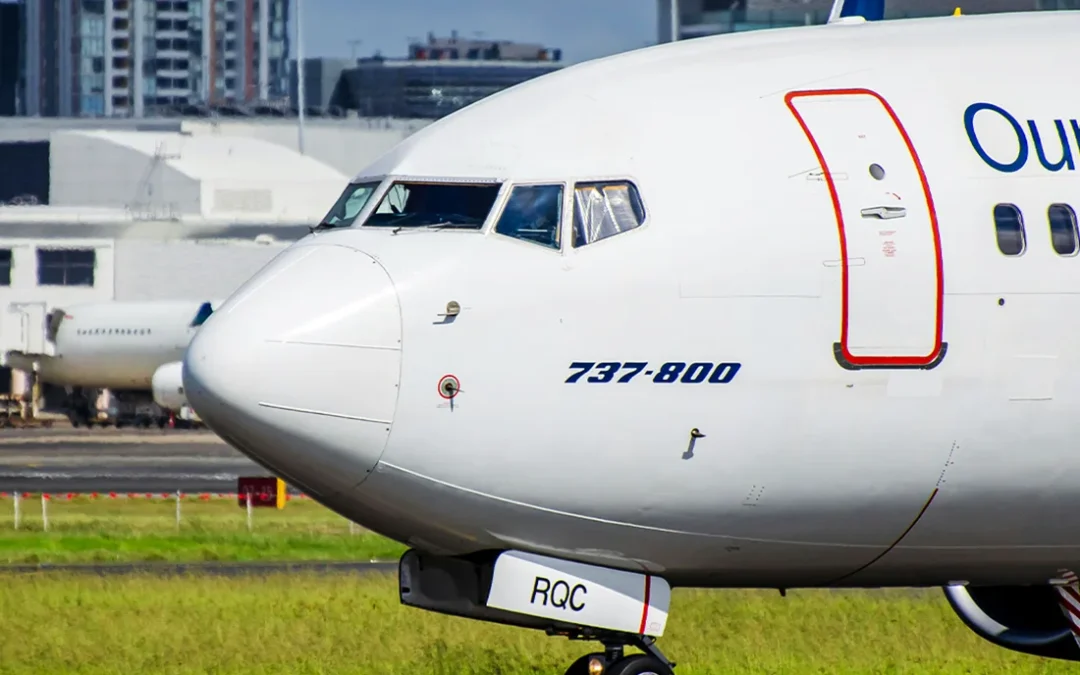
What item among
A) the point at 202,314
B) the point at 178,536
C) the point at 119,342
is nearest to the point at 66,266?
the point at 119,342

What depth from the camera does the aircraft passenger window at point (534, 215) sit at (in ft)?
45.6

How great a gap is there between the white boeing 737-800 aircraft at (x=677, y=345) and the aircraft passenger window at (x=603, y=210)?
2 cm

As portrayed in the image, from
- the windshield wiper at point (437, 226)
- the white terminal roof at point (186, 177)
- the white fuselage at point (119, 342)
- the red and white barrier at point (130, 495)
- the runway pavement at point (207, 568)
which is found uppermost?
the white terminal roof at point (186, 177)

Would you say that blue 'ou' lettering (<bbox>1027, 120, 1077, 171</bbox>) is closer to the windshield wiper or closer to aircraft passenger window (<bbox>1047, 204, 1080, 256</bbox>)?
aircraft passenger window (<bbox>1047, 204, 1080, 256</bbox>)

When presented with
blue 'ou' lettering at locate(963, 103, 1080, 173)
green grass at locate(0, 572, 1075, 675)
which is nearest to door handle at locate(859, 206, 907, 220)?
blue 'ou' lettering at locate(963, 103, 1080, 173)

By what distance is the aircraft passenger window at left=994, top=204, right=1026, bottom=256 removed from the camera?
1453 centimetres

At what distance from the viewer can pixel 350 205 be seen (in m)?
14.7

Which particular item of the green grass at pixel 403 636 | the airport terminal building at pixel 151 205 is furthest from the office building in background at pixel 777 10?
the airport terminal building at pixel 151 205

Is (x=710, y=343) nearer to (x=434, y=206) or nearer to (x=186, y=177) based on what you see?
(x=434, y=206)

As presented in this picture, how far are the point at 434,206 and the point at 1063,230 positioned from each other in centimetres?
469

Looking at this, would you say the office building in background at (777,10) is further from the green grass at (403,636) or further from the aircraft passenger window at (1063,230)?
the aircraft passenger window at (1063,230)

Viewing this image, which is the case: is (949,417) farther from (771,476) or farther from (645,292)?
(645,292)

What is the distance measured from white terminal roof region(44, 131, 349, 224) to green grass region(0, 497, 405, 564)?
75478mm

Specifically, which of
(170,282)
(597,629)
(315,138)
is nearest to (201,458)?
(170,282)
